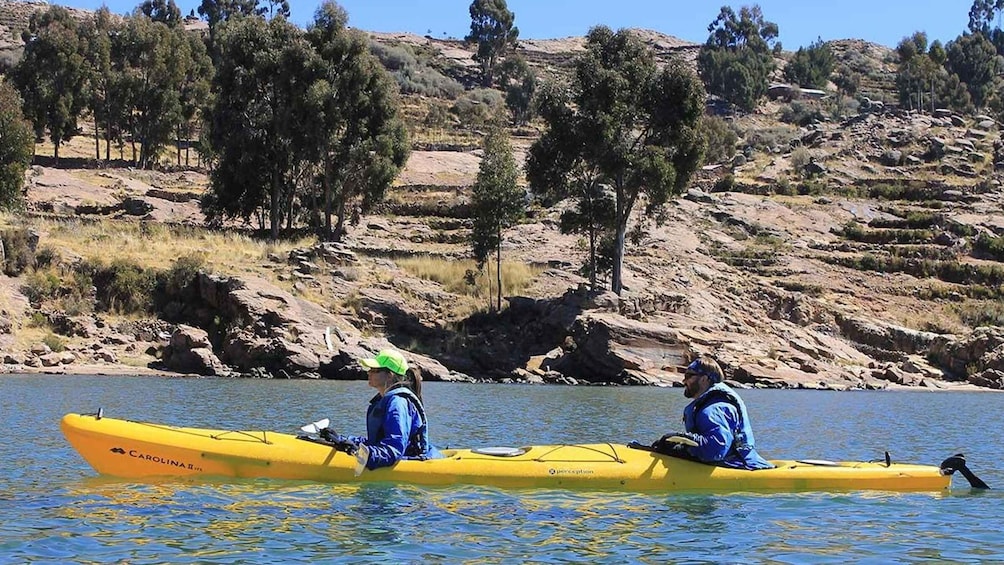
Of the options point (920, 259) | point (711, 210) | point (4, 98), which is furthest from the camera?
point (711, 210)

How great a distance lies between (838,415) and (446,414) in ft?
30.4

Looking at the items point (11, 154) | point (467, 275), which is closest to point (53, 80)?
point (11, 154)

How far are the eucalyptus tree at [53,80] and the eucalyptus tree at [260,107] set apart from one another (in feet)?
64.1

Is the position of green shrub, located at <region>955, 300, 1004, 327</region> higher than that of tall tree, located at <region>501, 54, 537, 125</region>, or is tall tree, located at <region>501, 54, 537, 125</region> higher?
tall tree, located at <region>501, 54, 537, 125</region>

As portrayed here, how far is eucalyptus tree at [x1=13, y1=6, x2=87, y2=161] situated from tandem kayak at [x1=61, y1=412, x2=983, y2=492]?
54011 millimetres

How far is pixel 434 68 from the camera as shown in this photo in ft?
419

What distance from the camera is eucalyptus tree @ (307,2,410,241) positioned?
45.0 m

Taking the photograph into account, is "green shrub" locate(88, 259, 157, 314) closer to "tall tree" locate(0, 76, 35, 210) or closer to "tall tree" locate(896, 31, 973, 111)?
"tall tree" locate(0, 76, 35, 210)

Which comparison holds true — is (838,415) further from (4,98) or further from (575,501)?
(4,98)

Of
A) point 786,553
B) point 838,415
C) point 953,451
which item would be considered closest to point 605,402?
point 838,415

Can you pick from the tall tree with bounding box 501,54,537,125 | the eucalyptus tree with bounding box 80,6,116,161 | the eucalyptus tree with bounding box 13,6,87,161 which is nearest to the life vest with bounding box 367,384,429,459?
the eucalyptus tree with bounding box 13,6,87,161

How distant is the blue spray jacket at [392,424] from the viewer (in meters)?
12.6

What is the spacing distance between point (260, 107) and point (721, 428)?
3673cm

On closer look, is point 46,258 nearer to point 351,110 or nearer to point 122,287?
point 122,287
